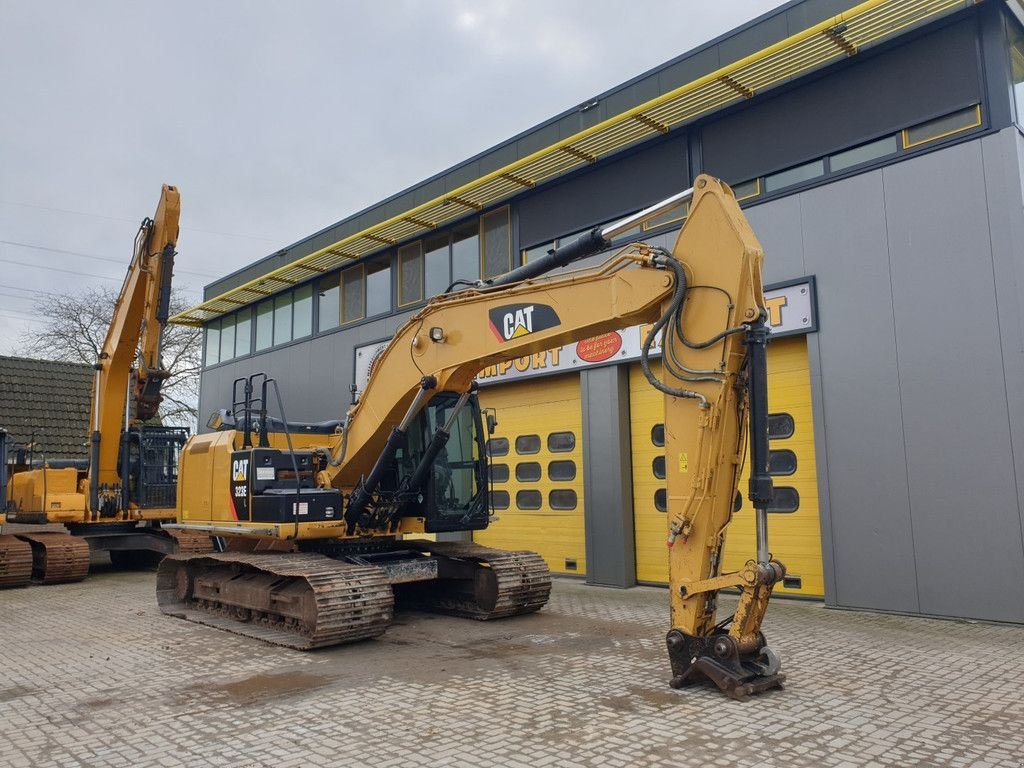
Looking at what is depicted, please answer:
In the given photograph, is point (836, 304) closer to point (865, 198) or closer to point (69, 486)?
point (865, 198)

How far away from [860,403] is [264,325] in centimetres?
1435

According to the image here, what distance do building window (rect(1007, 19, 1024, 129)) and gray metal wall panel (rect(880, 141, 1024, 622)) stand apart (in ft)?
2.85

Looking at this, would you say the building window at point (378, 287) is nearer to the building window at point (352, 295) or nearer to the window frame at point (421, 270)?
the building window at point (352, 295)

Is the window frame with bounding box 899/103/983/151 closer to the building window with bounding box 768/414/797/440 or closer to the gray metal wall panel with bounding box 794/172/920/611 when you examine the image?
the gray metal wall panel with bounding box 794/172/920/611

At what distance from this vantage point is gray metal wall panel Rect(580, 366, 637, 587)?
1143 cm

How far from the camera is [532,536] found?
13.0 metres

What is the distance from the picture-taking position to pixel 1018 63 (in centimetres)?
902

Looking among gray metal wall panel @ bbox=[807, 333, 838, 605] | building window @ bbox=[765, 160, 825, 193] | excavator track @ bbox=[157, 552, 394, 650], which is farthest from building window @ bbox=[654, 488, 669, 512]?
excavator track @ bbox=[157, 552, 394, 650]

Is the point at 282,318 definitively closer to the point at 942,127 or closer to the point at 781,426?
the point at 781,426

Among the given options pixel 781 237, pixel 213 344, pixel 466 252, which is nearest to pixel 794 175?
pixel 781 237

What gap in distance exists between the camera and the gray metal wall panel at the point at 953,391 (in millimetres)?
8086

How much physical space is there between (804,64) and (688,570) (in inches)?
270

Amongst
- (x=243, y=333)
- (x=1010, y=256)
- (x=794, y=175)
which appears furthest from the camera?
(x=243, y=333)

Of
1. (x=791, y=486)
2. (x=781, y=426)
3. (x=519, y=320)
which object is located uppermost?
(x=519, y=320)
